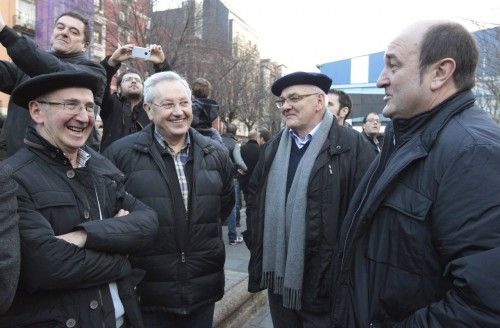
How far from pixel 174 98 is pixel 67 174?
100cm

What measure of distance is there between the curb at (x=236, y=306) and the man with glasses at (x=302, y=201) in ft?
3.52

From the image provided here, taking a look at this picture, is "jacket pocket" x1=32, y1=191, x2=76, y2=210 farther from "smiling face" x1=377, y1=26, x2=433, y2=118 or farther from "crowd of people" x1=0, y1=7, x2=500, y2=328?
"smiling face" x1=377, y1=26, x2=433, y2=118

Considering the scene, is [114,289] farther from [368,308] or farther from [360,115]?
[360,115]

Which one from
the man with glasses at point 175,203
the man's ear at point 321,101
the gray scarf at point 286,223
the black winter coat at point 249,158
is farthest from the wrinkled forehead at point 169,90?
the black winter coat at point 249,158

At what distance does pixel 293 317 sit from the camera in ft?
9.51

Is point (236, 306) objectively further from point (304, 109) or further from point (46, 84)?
point (46, 84)

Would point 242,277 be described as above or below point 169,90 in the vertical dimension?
below

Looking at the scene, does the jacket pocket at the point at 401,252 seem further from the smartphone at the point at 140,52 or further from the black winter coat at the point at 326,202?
the smartphone at the point at 140,52

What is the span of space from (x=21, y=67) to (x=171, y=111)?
95cm

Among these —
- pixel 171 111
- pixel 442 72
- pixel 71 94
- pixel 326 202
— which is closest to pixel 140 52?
pixel 171 111

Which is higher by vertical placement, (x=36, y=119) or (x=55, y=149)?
(x=36, y=119)

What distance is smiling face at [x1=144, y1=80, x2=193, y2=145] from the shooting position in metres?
2.76

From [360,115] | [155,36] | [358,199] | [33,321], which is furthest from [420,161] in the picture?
[360,115]

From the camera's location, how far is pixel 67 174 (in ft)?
6.57
